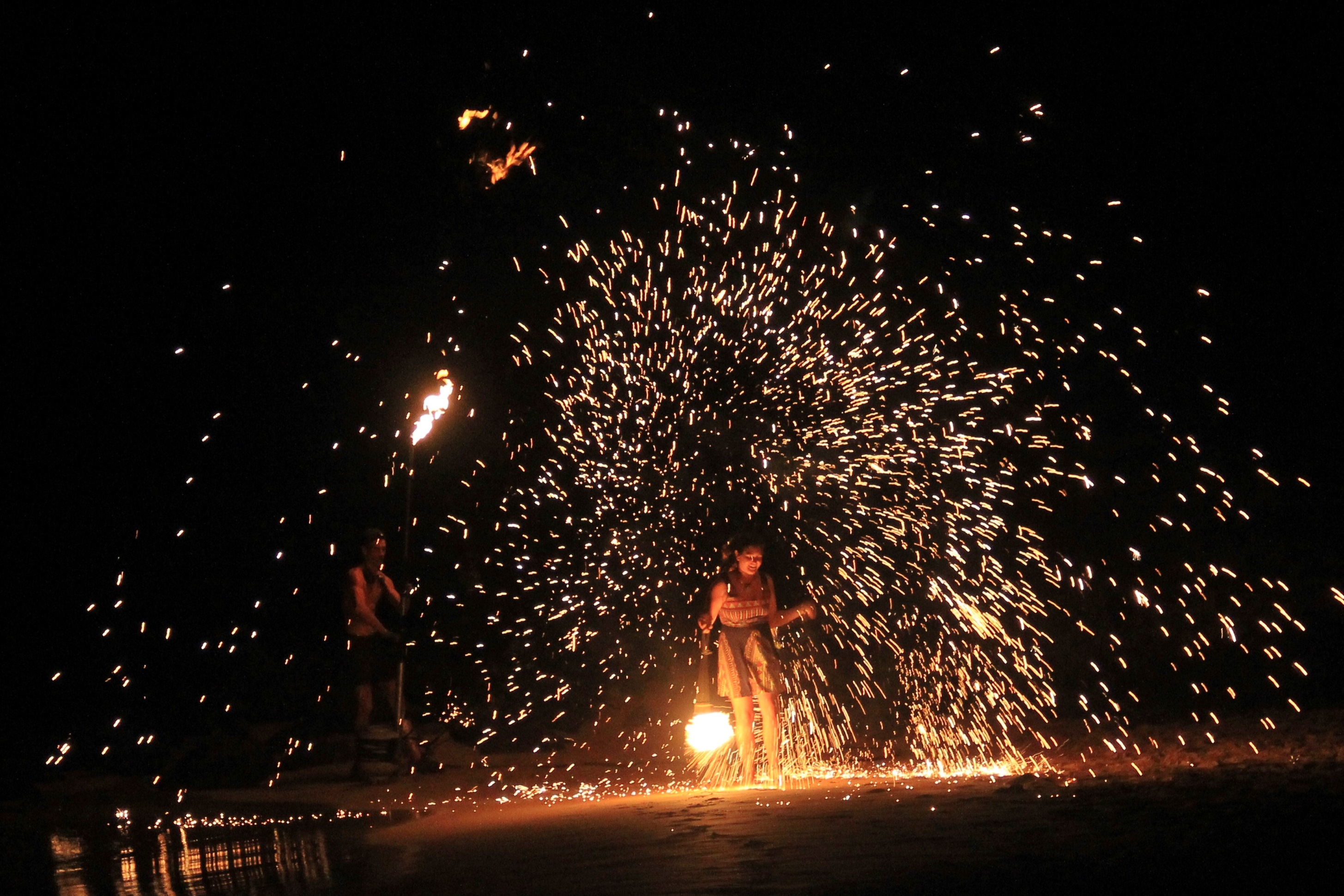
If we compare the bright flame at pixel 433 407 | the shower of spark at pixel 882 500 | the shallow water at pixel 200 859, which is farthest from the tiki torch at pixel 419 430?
the shallow water at pixel 200 859

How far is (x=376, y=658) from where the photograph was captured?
11.1 m

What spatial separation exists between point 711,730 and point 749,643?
0.68 m

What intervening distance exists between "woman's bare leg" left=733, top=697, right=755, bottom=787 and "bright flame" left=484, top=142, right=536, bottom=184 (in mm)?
4715

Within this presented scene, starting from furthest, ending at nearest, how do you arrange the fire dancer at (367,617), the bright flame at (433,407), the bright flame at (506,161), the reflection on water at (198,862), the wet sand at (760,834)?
the bright flame at (506,161)
the bright flame at (433,407)
the fire dancer at (367,617)
the reflection on water at (198,862)
the wet sand at (760,834)

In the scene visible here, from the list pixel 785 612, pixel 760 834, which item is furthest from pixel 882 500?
pixel 760 834

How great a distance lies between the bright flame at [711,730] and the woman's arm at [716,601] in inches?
24.6

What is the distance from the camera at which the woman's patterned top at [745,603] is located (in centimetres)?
920

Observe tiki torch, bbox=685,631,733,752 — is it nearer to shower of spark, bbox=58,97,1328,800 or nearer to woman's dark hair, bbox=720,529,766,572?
woman's dark hair, bbox=720,529,766,572

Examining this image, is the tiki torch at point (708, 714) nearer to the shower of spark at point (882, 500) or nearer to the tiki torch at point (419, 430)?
the tiki torch at point (419, 430)

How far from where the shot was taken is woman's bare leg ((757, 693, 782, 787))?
917 centimetres

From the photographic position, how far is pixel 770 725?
9203 millimetres

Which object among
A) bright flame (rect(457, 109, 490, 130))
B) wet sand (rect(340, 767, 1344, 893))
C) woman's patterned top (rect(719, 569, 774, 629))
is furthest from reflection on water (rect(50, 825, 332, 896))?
bright flame (rect(457, 109, 490, 130))

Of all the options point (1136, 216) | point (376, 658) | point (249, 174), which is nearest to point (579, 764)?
point (376, 658)

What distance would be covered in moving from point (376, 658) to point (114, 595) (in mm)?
3264
